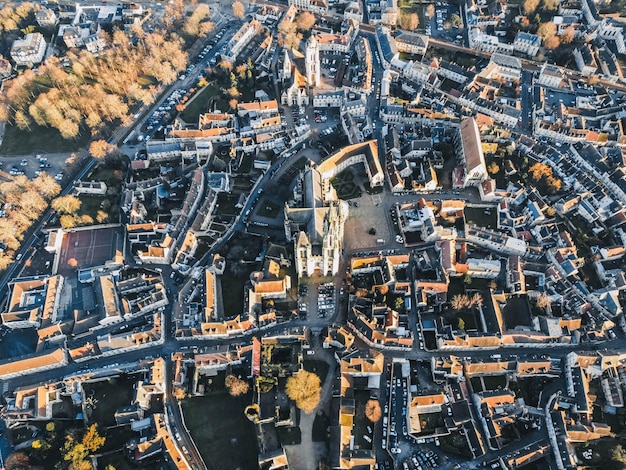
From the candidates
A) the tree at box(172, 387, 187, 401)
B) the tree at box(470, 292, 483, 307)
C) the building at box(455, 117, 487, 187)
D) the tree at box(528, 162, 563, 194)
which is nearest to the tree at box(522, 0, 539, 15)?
the building at box(455, 117, 487, 187)

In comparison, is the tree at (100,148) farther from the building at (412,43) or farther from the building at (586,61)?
the building at (586,61)

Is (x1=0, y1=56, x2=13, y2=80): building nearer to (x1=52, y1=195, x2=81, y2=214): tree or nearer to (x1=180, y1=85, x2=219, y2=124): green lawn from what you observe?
(x1=180, y1=85, x2=219, y2=124): green lawn

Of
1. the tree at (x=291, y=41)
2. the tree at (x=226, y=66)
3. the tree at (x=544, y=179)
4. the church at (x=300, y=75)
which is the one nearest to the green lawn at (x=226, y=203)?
the church at (x=300, y=75)

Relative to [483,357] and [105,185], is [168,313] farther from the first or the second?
[483,357]

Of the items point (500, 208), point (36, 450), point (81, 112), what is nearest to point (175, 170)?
point (81, 112)

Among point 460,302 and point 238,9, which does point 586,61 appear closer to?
point 460,302

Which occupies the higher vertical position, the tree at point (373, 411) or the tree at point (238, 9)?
the tree at point (238, 9)

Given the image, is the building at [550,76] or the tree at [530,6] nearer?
the building at [550,76]
